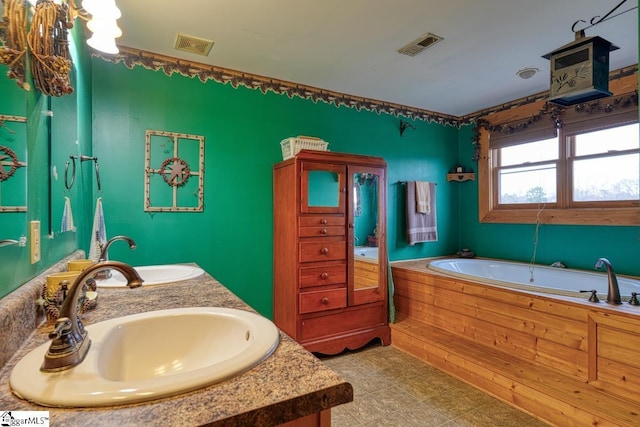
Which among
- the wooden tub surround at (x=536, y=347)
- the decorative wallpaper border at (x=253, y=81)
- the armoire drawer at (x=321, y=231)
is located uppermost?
the decorative wallpaper border at (x=253, y=81)

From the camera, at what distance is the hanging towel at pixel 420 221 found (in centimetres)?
362

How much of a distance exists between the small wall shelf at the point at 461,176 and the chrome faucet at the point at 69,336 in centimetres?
394

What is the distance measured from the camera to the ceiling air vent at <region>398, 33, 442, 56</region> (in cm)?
227

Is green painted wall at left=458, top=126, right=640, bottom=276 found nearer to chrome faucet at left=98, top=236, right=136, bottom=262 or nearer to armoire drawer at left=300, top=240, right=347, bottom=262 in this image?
armoire drawer at left=300, top=240, right=347, bottom=262

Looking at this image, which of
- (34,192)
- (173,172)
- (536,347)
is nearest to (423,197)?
(536,347)

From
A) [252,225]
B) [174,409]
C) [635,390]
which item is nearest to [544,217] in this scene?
[635,390]

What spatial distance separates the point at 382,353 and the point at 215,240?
1.70 meters

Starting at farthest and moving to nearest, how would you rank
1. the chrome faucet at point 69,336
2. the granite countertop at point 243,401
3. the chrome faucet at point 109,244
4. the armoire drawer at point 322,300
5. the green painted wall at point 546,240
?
1. the green painted wall at point 546,240
2. the armoire drawer at point 322,300
3. the chrome faucet at point 109,244
4. the chrome faucet at point 69,336
5. the granite countertop at point 243,401

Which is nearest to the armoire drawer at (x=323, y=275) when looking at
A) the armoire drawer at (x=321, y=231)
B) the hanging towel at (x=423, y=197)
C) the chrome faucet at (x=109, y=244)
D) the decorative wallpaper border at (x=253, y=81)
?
the armoire drawer at (x=321, y=231)

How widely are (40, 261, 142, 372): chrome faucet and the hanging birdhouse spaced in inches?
90.7

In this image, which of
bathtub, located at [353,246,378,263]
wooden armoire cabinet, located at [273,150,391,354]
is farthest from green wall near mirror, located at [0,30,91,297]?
bathtub, located at [353,246,378,263]

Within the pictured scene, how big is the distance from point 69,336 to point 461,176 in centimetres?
409

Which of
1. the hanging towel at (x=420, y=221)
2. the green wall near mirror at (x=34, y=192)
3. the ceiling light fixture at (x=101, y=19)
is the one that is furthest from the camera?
the hanging towel at (x=420, y=221)

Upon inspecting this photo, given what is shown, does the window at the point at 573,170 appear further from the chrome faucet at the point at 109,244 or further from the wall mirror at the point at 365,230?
the chrome faucet at the point at 109,244
